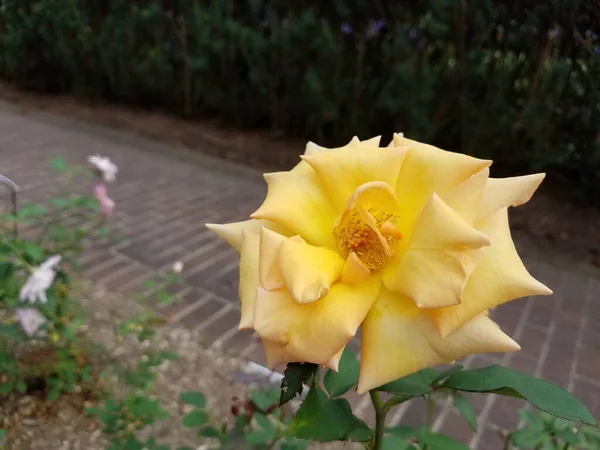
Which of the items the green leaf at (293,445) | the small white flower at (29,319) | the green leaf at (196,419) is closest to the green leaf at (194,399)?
the green leaf at (196,419)

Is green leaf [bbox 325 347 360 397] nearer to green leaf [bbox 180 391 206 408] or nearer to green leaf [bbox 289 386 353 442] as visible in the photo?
green leaf [bbox 289 386 353 442]

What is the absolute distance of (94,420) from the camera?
7.39 ft

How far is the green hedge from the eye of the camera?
14.6ft

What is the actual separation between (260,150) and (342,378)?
4951mm

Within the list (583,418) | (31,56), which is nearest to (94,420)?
(583,418)

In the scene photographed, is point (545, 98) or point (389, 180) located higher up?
point (389, 180)

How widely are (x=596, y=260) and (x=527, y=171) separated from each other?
1.20 m

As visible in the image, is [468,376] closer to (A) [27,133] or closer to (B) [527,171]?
(B) [527,171]

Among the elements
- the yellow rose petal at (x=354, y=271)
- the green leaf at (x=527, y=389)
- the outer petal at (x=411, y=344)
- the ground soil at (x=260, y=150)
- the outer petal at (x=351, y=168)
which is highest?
the outer petal at (x=351, y=168)

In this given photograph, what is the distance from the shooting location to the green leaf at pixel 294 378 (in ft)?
2.12

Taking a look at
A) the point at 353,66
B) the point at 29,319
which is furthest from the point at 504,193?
the point at 353,66

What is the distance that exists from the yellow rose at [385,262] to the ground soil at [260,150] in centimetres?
377

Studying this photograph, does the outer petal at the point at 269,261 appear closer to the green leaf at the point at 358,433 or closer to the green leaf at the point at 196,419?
the green leaf at the point at 358,433

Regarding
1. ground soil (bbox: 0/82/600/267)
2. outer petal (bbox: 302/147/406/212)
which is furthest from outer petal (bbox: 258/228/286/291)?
ground soil (bbox: 0/82/600/267)
